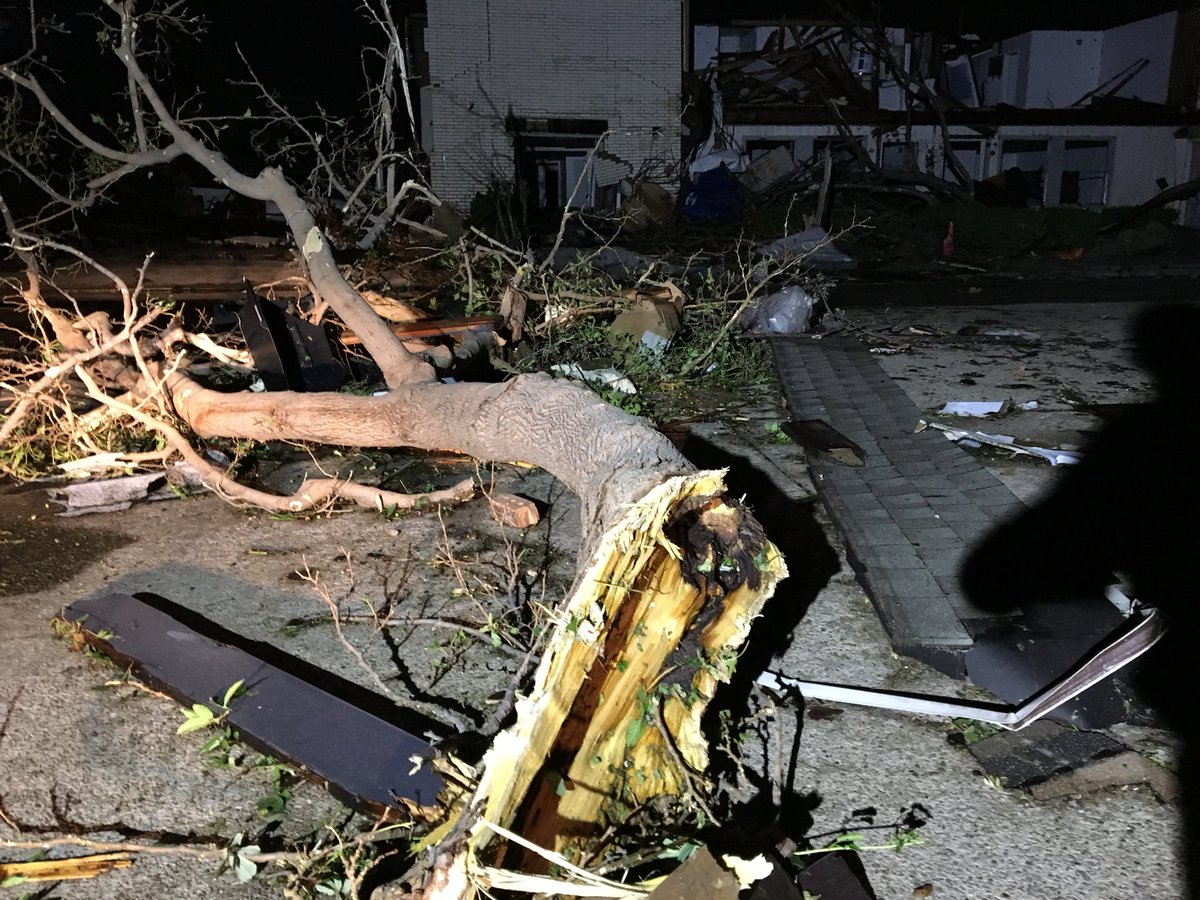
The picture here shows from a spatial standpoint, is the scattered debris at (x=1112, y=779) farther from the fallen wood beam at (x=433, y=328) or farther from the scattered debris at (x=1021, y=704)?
the fallen wood beam at (x=433, y=328)

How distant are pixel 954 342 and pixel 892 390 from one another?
2.11m

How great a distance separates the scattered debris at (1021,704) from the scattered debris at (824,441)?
2.00 metres

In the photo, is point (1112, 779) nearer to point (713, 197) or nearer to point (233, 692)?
point (233, 692)

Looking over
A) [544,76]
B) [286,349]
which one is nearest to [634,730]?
[286,349]

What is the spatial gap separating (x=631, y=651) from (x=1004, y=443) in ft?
11.1

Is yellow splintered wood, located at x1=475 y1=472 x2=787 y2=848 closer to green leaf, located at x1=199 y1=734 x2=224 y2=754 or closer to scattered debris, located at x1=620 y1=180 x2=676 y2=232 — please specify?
green leaf, located at x1=199 y1=734 x2=224 y2=754

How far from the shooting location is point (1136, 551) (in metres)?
3.52

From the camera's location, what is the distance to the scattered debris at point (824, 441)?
4.67 meters

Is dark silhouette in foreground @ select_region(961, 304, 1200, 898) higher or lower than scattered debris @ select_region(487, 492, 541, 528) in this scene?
higher

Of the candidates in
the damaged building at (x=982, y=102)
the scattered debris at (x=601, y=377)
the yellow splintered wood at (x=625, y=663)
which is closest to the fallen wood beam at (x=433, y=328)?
the scattered debris at (x=601, y=377)

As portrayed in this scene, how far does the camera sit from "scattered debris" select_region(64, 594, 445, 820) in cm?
227

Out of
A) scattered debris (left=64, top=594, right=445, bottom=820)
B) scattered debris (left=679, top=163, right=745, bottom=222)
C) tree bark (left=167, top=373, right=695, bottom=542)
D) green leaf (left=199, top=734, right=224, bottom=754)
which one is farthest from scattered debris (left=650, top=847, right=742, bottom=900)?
scattered debris (left=679, top=163, right=745, bottom=222)

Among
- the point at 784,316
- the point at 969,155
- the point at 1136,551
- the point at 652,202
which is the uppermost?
the point at 969,155

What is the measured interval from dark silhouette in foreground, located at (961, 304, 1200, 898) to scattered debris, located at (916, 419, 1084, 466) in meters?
0.09
